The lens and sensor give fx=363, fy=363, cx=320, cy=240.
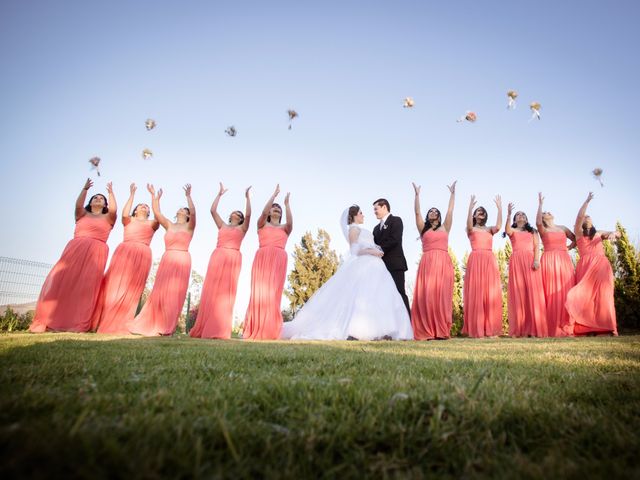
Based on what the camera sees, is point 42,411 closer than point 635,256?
Yes

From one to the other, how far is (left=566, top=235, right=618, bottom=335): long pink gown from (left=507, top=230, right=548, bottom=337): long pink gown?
2.73 ft

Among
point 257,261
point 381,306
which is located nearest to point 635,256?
point 381,306

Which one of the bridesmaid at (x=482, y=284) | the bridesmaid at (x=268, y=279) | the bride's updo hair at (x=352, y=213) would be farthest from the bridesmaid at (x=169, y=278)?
the bridesmaid at (x=482, y=284)

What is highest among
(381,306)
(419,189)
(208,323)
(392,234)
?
(419,189)

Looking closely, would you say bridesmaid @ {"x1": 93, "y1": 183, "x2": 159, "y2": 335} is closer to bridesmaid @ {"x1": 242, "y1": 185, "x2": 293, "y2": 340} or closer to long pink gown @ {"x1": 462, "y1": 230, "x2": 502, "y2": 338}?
bridesmaid @ {"x1": 242, "y1": 185, "x2": 293, "y2": 340}

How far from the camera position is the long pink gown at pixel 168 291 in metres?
9.12

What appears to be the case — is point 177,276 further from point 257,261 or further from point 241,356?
point 241,356

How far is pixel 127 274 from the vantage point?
929 cm

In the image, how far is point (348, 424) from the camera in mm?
1469

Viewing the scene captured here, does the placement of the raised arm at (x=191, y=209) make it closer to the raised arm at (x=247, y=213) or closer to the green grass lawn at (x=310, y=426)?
the raised arm at (x=247, y=213)

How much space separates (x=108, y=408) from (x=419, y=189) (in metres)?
9.12

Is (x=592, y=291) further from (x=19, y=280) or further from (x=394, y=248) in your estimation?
(x=19, y=280)

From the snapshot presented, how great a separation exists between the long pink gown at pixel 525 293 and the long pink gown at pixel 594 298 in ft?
2.73

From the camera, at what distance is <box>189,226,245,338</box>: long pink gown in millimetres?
8570
